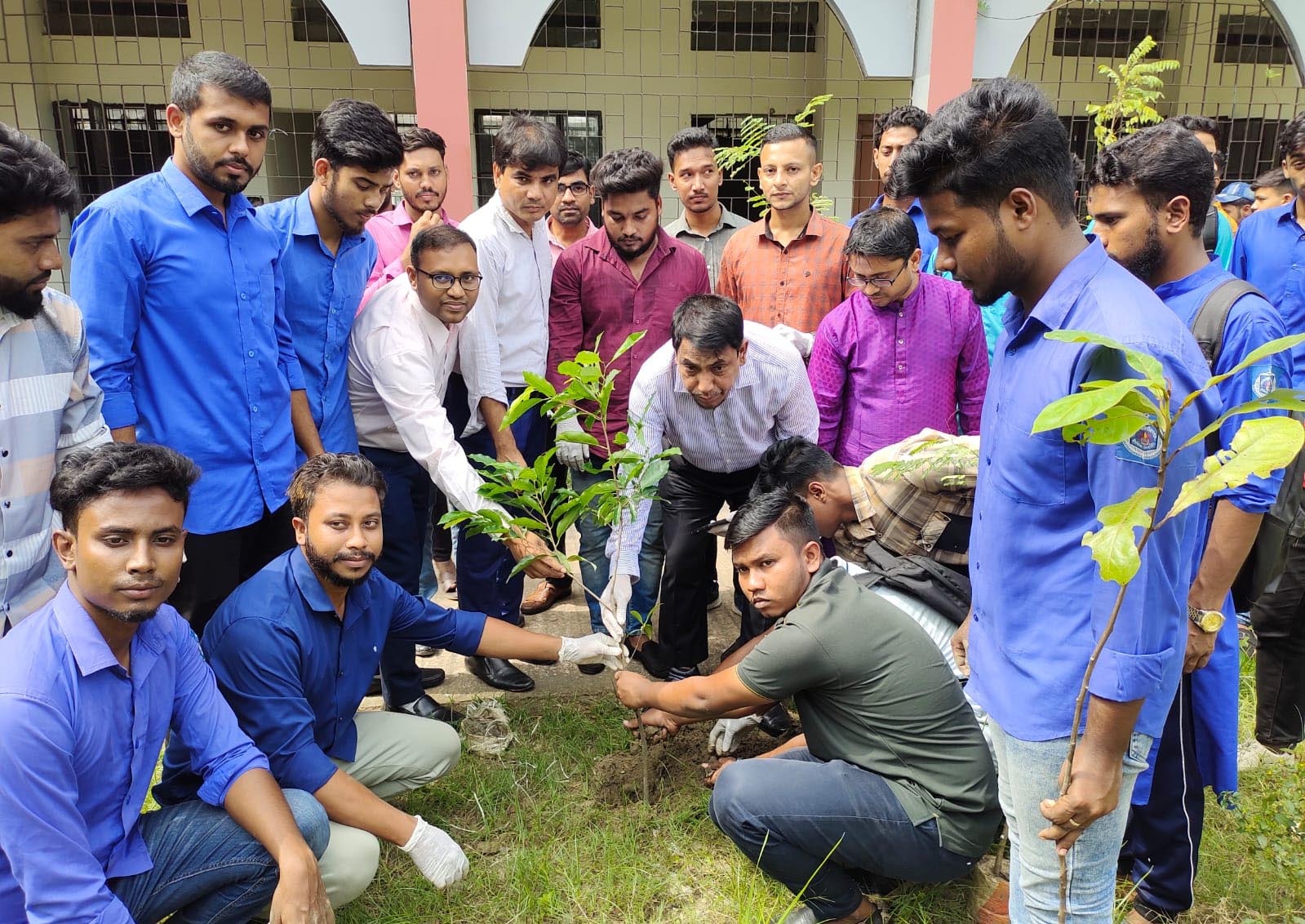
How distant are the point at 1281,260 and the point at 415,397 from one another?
3.19 metres

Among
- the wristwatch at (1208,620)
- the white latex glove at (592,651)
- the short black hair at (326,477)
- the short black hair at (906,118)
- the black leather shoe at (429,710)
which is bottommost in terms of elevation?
the black leather shoe at (429,710)

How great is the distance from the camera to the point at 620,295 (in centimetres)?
380

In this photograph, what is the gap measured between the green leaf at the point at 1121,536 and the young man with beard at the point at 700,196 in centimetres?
320

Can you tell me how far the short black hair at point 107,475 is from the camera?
76.9 inches

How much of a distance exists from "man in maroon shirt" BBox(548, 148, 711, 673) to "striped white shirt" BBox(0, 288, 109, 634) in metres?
1.77

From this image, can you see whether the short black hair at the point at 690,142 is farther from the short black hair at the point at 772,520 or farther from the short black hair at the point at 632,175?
the short black hair at the point at 772,520

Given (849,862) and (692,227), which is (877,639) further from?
(692,227)

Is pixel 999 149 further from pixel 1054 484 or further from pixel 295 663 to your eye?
pixel 295 663

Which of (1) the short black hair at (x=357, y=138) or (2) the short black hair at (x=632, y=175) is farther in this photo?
(2) the short black hair at (x=632, y=175)

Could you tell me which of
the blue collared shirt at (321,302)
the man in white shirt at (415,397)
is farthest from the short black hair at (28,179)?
the man in white shirt at (415,397)

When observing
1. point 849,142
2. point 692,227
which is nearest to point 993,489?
point 692,227

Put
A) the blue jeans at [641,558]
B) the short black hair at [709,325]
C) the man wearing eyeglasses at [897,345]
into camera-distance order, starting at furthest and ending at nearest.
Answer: the blue jeans at [641,558] → the man wearing eyeglasses at [897,345] → the short black hair at [709,325]

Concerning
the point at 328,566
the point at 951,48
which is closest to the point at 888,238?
the point at 328,566

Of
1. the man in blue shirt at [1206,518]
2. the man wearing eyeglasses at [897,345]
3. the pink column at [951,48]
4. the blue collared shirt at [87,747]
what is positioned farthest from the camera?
the pink column at [951,48]
